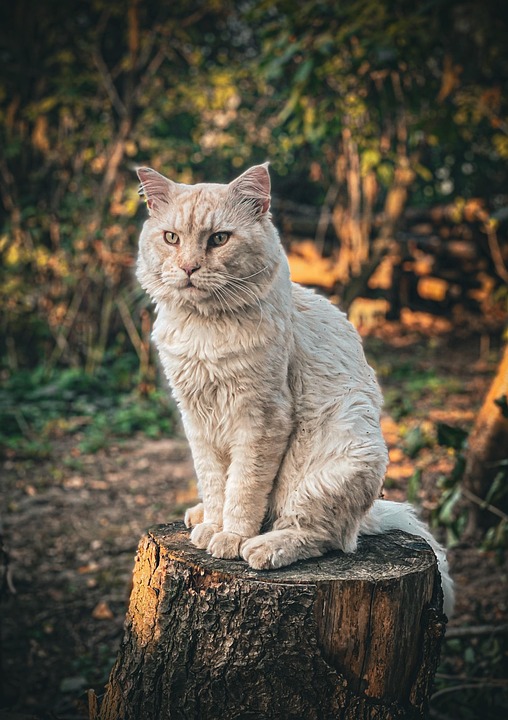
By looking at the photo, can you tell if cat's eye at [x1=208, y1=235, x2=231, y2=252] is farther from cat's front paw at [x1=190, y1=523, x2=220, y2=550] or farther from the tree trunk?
the tree trunk

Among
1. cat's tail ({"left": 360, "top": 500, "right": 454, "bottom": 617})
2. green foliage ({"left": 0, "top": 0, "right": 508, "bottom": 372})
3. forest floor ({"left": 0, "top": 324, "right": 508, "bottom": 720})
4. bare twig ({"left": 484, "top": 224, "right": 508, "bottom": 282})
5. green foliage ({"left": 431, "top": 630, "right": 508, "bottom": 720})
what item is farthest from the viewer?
bare twig ({"left": 484, "top": 224, "right": 508, "bottom": 282})

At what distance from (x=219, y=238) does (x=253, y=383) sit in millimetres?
511

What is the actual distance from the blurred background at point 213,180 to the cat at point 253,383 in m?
1.34

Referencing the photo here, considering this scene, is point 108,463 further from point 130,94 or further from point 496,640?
point 130,94

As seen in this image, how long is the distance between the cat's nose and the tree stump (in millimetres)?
947

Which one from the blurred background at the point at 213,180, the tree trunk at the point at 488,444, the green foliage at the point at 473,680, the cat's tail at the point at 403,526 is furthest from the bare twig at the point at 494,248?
the cat's tail at the point at 403,526

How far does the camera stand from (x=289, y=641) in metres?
2.09

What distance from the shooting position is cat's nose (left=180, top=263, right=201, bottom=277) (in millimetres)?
2250

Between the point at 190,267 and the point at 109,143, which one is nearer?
the point at 190,267

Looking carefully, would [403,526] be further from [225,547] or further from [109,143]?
[109,143]

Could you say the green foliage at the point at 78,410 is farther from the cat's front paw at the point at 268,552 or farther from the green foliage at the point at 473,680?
the cat's front paw at the point at 268,552

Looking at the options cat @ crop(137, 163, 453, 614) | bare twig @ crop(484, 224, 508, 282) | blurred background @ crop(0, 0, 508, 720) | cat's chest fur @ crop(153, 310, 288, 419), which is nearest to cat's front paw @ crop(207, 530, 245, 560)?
cat @ crop(137, 163, 453, 614)

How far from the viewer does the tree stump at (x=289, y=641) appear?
209 centimetres

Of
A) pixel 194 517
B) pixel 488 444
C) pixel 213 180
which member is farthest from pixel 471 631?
pixel 213 180
